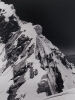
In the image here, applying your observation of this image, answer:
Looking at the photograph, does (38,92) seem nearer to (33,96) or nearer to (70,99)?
(33,96)

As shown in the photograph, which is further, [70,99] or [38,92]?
[38,92]

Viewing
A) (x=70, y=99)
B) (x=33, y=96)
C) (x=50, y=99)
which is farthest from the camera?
(x=33, y=96)

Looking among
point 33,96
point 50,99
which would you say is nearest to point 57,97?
point 50,99

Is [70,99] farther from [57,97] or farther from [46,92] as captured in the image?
[46,92]

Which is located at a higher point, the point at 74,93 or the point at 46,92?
the point at 46,92

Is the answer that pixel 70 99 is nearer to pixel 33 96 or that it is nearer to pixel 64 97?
pixel 64 97

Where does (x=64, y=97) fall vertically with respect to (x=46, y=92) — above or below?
below

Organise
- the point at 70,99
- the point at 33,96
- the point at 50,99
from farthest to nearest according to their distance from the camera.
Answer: the point at 33,96 → the point at 50,99 → the point at 70,99

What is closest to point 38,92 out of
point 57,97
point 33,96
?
point 33,96

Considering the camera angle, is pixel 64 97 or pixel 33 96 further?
pixel 33 96

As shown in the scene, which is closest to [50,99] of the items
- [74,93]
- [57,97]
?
[57,97]
